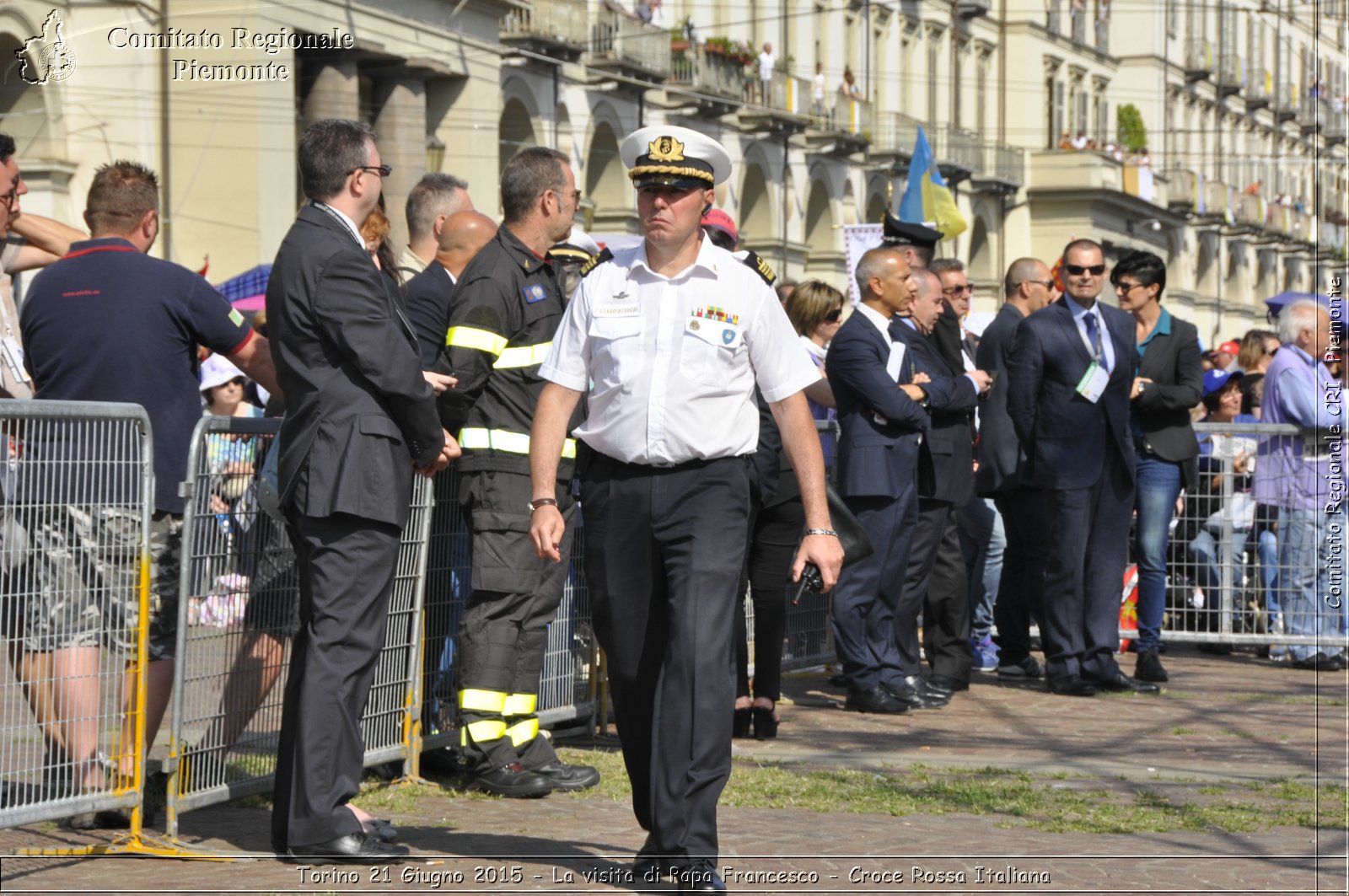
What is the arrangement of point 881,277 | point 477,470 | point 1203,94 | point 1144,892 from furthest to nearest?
point 1203,94, point 881,277, point 477,470, point 1144,892

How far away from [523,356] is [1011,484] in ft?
13.9

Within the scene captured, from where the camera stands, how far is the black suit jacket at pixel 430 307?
24.4 ft

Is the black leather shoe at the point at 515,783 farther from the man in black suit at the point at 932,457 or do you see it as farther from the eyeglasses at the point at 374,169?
the man in black suit at the point at 932,457

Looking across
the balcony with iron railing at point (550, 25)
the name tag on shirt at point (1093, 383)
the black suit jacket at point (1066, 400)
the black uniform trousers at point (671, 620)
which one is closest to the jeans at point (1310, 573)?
the black suit jacket at point (1066, 400)

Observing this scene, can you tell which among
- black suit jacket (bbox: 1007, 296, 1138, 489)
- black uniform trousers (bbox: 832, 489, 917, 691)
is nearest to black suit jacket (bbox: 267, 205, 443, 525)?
black uniform trousers (bbox: 832, 489, 917, 691)

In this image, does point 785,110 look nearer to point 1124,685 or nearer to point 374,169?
point 1124,685

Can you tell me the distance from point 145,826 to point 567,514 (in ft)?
6.32

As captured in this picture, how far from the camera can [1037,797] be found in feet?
23.8

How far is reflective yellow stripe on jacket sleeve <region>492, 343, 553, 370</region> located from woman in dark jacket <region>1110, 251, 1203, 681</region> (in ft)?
14.9

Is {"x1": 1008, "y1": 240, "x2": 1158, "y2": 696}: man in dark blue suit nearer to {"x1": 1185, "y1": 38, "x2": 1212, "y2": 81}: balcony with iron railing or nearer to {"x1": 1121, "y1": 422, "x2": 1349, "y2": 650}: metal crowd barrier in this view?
{"x1": 1121, "y1": 422, "x2": 1349, "y2": 650}: metal crowd barrier

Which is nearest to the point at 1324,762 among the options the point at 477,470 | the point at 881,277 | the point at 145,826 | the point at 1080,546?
the point at 1080,546

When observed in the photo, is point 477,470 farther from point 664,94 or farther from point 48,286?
point 664,94

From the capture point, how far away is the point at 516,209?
24.2 feet

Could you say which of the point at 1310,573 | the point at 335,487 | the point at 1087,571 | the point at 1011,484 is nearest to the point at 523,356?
the point at 335,487
